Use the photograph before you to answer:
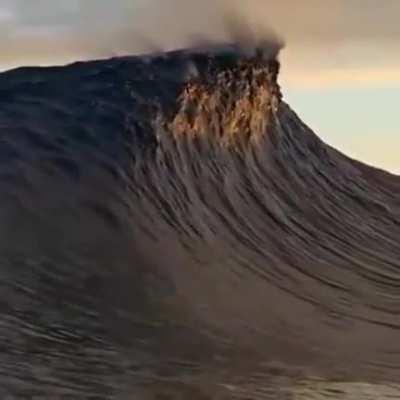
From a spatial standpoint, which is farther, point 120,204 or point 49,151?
point 49,151

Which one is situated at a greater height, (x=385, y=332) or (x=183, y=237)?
(x=183, y=237)

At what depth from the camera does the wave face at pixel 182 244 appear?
7.00m

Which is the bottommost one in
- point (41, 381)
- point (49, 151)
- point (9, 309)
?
point (41, 381)

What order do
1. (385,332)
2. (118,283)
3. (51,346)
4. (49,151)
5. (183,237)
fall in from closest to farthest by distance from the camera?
1. (51,346)
2. (118,283)
3. (385,332)
4. (183,237)
5. (49,151)

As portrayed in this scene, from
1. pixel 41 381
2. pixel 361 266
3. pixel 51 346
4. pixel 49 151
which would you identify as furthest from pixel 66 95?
pixel 41 381

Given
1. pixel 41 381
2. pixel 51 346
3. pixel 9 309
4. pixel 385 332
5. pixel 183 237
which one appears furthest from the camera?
pixel 183 237

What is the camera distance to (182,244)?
9.70 metres

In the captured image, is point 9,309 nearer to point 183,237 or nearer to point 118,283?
point 118,283

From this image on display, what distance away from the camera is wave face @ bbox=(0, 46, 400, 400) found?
276 inches

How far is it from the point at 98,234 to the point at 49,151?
5.14ft

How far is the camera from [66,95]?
11.7m

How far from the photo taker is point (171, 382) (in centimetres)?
656

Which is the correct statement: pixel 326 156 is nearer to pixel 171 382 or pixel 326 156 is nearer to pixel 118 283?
pixel 118 283

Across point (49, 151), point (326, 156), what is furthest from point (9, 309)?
point (326, 156)
